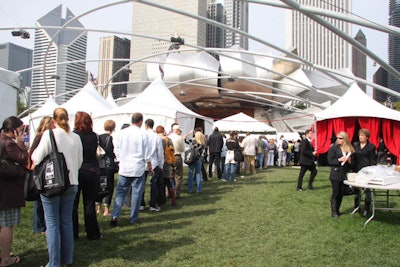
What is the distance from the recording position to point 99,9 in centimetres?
1533

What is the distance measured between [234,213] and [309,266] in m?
2.76

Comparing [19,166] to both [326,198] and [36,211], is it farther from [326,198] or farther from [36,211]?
[326,198]

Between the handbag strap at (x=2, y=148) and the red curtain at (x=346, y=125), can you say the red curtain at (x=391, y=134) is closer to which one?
the red curtain at (x=346, y=125)

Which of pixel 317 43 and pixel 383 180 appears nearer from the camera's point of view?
pixel 383 180

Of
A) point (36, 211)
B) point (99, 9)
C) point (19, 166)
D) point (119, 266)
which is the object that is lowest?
point (119, 266)

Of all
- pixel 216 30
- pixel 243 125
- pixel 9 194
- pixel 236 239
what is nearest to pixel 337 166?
pixel 236 239

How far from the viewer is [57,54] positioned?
29.1 metres

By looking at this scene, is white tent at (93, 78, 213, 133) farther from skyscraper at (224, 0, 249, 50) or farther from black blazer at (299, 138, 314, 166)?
skyscraper at (224, 0, 249, 50)

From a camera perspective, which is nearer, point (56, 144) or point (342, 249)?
point (56, 144)

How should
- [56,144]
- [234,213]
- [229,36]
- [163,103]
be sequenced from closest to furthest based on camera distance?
1. [56,144]
2. [234,213]
3. [163,103]
4. [229,36]

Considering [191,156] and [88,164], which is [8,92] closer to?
[88,164]

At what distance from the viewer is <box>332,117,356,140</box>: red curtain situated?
38.2 feet

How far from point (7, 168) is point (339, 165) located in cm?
538

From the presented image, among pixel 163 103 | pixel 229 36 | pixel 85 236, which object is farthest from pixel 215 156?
pixel 229 36
